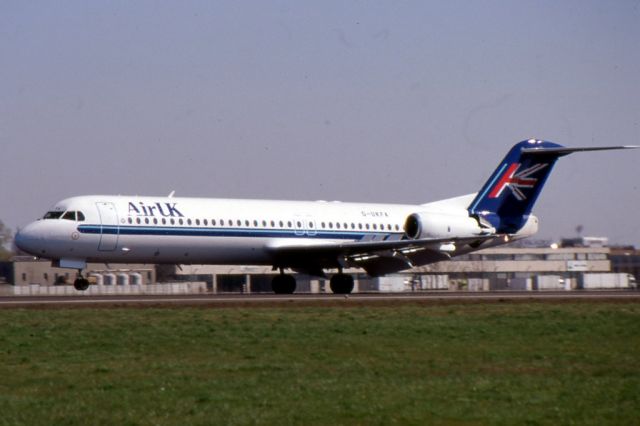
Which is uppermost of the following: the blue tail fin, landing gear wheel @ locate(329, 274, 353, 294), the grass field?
the blue tail fin

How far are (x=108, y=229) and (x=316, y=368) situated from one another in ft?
77.3

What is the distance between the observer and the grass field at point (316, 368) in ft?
50.7

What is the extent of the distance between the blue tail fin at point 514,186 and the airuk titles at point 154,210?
14.6 meters

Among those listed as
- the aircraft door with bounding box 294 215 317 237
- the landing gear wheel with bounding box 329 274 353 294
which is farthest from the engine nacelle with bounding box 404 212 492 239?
the aircraft door with bounding box 294 215 317 237

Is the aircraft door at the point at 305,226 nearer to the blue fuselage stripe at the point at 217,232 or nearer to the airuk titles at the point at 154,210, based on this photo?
the blue fuselage stripe at the point at 217,232

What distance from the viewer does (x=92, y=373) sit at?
63.2ft

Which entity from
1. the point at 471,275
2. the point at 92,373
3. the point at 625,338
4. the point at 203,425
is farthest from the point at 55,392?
the point at 471,275

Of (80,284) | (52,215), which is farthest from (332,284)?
(52,215)

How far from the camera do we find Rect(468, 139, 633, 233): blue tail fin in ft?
168

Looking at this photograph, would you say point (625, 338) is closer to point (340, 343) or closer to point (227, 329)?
point (340, 343)

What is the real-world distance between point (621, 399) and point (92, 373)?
8.78m

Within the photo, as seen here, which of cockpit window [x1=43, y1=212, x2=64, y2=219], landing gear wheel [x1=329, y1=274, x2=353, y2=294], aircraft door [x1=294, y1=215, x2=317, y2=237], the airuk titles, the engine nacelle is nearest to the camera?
cockpit window [x1=43, y1=212, x2=64, y2=219]

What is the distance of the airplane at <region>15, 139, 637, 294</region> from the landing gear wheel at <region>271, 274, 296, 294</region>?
0.04 m

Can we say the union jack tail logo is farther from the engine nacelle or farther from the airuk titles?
the airuk titles
